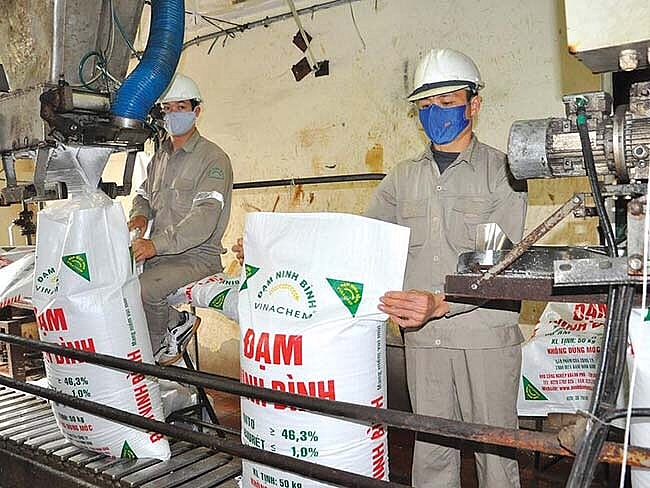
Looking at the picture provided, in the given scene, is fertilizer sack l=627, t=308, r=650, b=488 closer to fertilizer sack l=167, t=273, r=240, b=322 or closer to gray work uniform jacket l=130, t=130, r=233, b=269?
fertilizer sack l=167, t=273, r=240, b=322

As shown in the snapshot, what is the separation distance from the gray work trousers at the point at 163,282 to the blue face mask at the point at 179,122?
532 mm

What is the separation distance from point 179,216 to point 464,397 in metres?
1.39

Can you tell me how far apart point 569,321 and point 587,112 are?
181cm

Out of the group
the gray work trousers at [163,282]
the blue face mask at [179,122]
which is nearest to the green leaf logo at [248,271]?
the gray work trousers at [163,282]

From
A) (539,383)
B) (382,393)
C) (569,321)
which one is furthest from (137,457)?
(569,321)

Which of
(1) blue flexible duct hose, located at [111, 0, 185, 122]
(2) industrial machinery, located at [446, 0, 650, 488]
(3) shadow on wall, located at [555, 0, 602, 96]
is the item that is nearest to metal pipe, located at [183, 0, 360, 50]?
→ (3) shadow on wall, located at [555, 0, 602, 96]

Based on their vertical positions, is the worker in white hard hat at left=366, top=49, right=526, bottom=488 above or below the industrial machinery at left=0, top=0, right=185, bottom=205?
below

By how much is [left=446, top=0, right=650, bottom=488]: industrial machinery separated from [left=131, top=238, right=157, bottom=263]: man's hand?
1.59 meters

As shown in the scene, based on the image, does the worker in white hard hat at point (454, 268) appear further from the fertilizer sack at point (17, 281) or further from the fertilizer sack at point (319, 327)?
the fertilizer sack at point (17, 281)

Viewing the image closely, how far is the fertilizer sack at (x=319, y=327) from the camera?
1.56 m

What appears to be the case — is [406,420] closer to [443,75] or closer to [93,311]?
[443,75]

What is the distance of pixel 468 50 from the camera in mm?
3492

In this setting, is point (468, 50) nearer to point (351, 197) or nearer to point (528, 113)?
point (528, 113)

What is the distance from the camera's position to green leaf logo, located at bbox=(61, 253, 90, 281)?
2.05m
